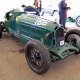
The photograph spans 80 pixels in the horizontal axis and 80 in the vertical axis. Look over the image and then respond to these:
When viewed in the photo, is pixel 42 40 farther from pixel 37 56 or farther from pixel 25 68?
pixel 25 68

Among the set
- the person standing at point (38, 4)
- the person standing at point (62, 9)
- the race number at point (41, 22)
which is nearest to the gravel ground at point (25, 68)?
the race number at point (41, 22)

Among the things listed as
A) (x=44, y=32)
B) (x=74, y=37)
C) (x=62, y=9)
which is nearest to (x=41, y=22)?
(x=44, y=32)

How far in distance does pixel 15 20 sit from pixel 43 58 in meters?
2.00

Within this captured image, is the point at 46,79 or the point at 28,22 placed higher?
the point at 28,22

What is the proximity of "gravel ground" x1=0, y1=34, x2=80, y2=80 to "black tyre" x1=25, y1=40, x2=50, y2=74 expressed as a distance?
0.47ft

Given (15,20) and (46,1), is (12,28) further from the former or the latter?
(46,1)

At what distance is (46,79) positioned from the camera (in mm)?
2998

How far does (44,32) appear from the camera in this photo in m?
3.62

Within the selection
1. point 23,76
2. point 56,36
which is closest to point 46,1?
point 56,36

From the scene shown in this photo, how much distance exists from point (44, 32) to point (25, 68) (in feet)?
2.99

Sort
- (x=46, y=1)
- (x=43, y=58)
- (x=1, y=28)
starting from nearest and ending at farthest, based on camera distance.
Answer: (x=43, y=58), (x=1, y=28), (x=46, y=1)

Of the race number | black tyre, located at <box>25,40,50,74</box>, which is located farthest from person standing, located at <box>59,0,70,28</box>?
black tyre, located at <box>25,40,50,74</box>

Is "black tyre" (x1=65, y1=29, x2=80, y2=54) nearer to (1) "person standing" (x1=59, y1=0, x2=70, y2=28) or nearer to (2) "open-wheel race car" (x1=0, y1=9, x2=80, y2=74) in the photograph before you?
(2) "open-wheel race car" (x1=0, y1=9, x2=80, y2=74)

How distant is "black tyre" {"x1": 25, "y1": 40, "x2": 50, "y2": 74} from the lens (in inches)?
114
